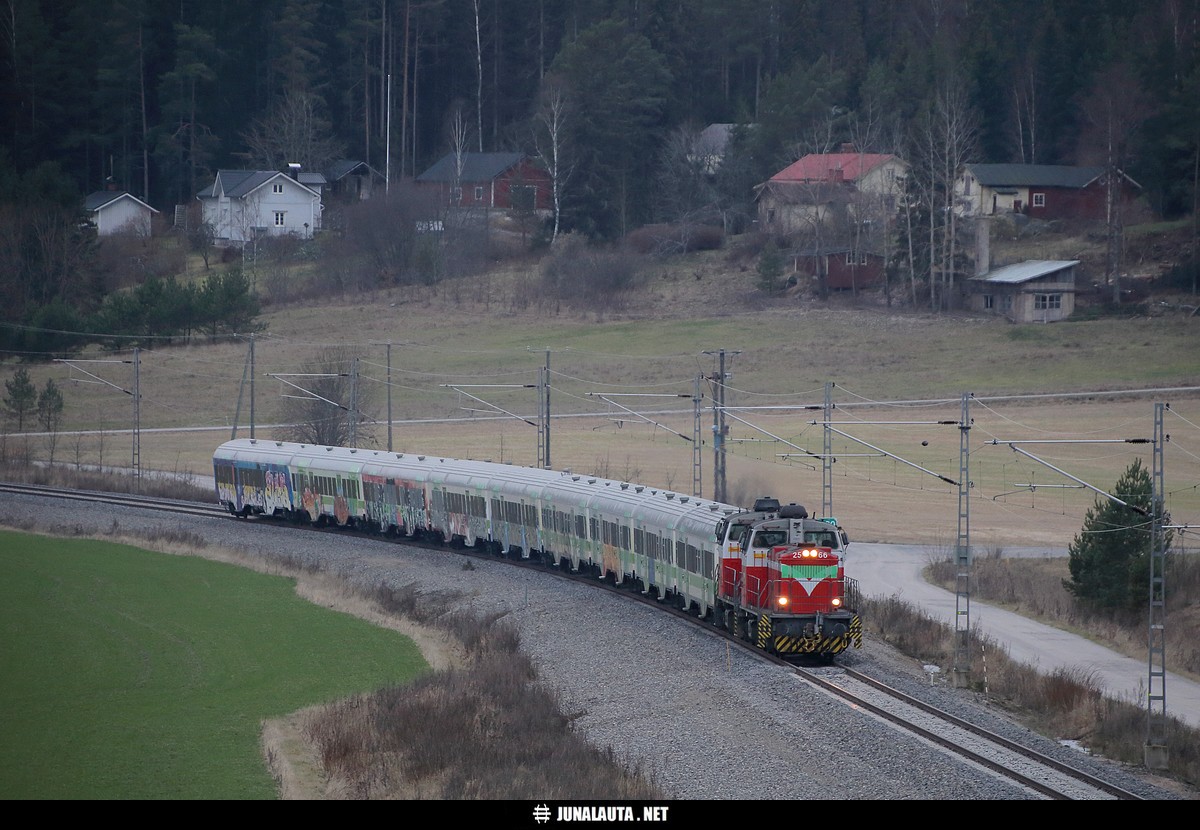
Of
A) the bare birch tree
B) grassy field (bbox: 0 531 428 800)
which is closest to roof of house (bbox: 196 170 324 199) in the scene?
the bare birch tree

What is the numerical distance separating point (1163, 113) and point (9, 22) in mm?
99535

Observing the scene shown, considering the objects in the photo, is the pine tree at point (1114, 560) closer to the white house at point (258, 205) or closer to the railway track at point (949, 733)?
the railway track at point (949, 733)

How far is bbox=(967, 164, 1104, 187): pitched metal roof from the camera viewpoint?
11544 centimetres

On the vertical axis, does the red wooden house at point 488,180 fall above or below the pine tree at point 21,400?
above

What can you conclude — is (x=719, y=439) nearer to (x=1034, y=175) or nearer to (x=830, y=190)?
(x=830, y=190)

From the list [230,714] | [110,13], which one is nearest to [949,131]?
[110,13]

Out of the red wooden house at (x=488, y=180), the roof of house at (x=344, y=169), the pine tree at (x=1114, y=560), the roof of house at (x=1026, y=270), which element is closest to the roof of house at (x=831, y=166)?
the roof of house at (x=1026, y=270)

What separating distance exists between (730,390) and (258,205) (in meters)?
61.5

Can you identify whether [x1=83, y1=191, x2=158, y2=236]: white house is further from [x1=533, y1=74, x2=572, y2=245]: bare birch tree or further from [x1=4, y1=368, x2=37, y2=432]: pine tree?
[x1=4, y1=368, x2=37, y2=432]: pine tree

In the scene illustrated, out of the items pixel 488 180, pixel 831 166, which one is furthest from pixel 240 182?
pixel 831 166

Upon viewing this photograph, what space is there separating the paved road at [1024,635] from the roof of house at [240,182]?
8626 cm

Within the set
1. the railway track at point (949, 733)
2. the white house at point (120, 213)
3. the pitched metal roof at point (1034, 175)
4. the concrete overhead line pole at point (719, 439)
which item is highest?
the pitched metal roof at point (1034, 175)

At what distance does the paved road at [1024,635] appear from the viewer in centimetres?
3228
